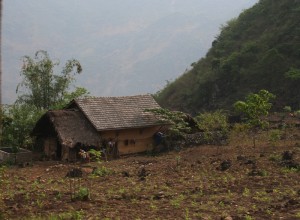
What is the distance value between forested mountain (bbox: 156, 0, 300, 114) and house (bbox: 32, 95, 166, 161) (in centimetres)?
1422

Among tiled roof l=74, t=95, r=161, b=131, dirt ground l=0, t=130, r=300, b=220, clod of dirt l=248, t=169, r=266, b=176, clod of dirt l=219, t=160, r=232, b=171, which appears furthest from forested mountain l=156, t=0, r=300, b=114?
clod of dirt l=248, t=169, r=266, b=176

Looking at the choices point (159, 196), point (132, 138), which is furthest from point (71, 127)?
point (159, 196)

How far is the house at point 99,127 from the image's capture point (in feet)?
74.9

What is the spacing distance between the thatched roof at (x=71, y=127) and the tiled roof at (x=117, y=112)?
0.42 metres

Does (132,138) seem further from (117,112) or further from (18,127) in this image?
(18,127)

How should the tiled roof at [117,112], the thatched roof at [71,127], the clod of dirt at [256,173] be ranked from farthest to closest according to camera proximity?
the tiled roof at [117,112], the thatched roof at [71,127], the clod of dirt at [256,173]

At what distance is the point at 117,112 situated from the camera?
25109 millimetres

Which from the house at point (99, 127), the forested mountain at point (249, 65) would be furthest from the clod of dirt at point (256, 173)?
the forested mountain at point (249, 65)

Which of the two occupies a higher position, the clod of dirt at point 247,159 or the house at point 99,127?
the house at point 99,127

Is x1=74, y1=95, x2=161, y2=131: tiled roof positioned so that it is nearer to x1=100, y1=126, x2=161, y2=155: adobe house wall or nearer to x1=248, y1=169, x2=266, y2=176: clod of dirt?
x1=100, y1=126, x2=161, y2=155: adobe house wall

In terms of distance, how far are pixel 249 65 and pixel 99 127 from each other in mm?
21278

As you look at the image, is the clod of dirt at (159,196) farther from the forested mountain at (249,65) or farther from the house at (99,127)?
the forested mountain at (249,65)

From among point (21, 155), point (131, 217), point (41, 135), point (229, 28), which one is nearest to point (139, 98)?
point (41, 135)

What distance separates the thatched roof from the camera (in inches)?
880
